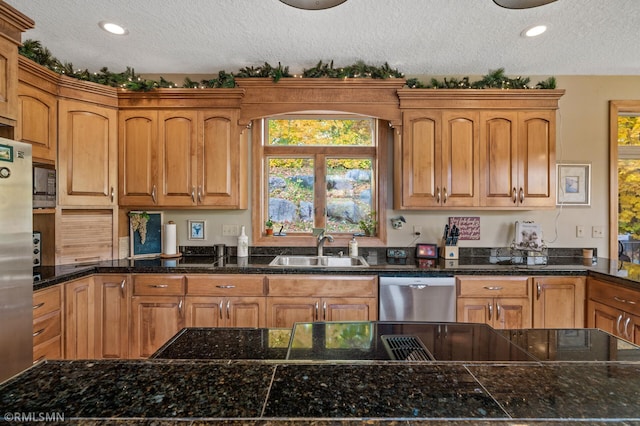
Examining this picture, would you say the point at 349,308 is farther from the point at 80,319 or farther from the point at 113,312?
the point at 80,319

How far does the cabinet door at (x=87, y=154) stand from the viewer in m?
2.61

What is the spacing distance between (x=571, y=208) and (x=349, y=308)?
2530mm

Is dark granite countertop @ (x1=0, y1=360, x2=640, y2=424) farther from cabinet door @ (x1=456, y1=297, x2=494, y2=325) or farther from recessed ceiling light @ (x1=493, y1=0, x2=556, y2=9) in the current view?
cabinet door @ (x1=456, y1=297, x2=494, y2=325)

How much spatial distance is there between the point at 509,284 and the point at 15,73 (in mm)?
3783

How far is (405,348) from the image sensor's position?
1060 mm

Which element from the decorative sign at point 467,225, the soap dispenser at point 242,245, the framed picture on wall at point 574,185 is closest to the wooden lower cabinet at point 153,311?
the soap dispenser at point 242,245

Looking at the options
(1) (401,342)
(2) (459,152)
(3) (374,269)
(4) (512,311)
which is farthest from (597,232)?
(1) (401,342)

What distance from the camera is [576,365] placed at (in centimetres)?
76

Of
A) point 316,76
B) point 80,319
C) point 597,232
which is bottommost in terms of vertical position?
point 80,319

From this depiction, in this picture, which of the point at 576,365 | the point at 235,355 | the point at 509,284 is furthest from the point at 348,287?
the point at 576,365

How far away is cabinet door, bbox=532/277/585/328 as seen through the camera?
2.54 meters

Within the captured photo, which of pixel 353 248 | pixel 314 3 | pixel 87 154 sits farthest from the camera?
pixel 353 248

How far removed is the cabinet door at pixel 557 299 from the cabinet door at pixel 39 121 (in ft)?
13.1

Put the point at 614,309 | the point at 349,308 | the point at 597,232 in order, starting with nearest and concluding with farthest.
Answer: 1. the point at 614,309
2. the point at 349,308
3. the point at 597,232
